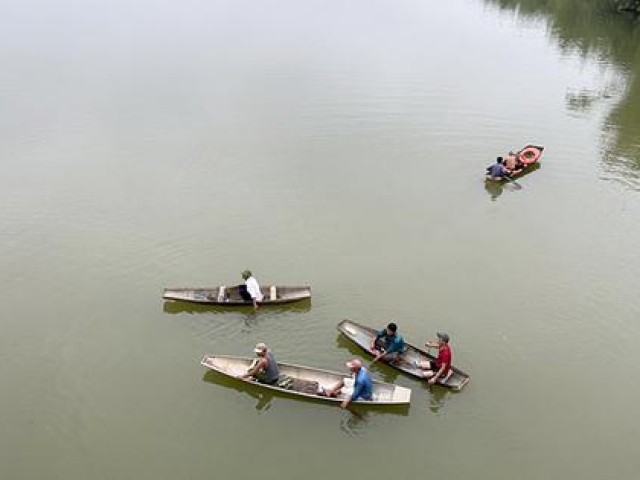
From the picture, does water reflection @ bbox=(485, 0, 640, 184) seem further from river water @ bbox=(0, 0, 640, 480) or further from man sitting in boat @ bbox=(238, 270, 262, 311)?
man sitting in boat @ bbox=(238, 270, 262, 311)

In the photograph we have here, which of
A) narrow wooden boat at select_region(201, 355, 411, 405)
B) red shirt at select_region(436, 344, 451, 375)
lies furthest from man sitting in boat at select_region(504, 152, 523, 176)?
narrow wooden boat at select_region(201, 355, 411, 405)

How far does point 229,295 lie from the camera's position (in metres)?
17.0

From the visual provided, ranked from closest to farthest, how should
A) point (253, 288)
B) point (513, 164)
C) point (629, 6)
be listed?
point (253, 288) → point (513, 164) → point (629, 6)

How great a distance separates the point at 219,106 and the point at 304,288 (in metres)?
15.5

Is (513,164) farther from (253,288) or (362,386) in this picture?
(362,386)

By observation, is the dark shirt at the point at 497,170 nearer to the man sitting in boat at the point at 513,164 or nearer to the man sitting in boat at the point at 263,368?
the man sitting in boat at the point at 513,164

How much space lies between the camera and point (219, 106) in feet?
97.0

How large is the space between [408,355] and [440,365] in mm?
1122

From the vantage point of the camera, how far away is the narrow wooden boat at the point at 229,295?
16.8 metres

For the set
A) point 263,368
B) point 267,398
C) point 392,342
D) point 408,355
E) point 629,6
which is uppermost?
point 629,6

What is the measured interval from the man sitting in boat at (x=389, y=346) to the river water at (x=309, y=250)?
37 centimetres

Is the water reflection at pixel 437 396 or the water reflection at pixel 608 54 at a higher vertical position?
the water reflection at pixel 608 54

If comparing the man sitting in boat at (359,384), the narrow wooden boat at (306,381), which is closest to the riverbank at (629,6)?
the narrow wooden boat at (306,381)

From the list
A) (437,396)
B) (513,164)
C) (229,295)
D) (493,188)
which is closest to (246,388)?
(229,295)
